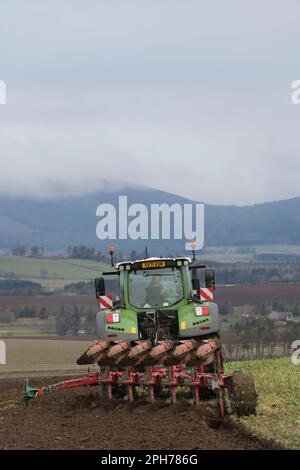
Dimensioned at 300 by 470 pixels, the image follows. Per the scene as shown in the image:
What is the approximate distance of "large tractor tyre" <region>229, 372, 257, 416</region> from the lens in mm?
15719

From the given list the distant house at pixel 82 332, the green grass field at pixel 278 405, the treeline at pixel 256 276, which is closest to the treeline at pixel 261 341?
the distant house at pixel 82 332

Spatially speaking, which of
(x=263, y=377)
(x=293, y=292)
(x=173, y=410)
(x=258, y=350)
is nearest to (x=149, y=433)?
(x=173, y=410)

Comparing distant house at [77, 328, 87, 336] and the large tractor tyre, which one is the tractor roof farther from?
distant house at [77, 328, 87, 336]

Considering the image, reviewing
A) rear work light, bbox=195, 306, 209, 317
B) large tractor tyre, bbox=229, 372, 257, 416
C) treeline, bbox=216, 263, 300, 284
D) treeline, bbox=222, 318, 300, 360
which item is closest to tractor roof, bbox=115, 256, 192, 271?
rear work light, bbox=195, 306, 209, 317

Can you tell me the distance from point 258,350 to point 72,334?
18.3m

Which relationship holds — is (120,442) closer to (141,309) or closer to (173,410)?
(173,410)

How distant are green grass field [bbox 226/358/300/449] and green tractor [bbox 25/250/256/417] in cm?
52

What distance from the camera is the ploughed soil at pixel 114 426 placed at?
1316 cm

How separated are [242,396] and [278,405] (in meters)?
2.00

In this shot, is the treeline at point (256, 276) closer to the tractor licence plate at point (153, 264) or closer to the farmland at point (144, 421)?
the tractor licence plate at point (153, 264)

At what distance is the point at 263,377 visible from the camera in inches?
839

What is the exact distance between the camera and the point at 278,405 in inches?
689

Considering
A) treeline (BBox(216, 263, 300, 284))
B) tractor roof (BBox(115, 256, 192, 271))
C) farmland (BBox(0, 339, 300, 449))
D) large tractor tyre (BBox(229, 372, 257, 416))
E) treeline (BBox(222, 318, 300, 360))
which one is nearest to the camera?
farmland (BBox(0, 339, 300, 449))

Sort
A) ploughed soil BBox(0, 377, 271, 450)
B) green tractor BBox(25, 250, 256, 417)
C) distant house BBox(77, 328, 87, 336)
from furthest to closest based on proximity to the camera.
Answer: distant house BBox(77, 328, 87, 336), green tractor BBox(25, 250, 256, 417), ploughed soil BBox(0, 377, 271, 450)
